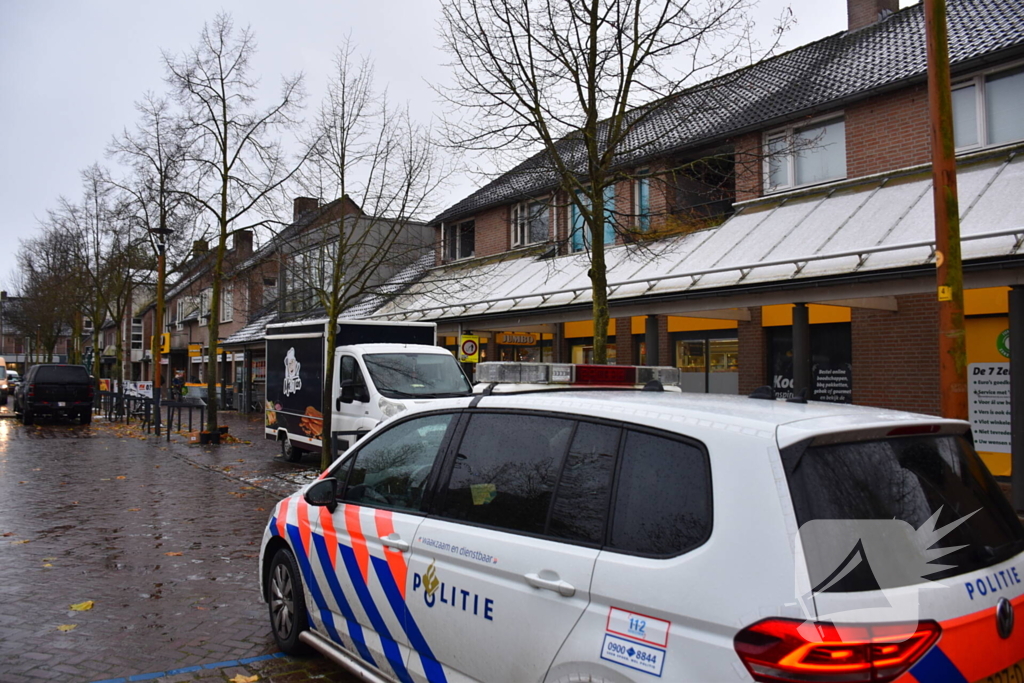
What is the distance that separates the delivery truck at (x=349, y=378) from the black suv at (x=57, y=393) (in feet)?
44.3

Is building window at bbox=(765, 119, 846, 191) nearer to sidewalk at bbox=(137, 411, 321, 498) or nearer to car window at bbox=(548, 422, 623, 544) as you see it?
sidewalk at bbox=(137, 411, 321, 498)

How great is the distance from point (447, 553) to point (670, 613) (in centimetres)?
124

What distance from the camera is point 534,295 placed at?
1677 centimetres

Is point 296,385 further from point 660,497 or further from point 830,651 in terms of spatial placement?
point 830,651

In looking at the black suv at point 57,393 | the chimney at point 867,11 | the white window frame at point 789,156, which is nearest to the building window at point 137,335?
the black suv at point 57,393

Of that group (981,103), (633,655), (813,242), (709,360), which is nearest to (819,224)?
(813,242)

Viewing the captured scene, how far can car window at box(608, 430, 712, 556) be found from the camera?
265cm

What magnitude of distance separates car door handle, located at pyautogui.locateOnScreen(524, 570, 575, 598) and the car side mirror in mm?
1822

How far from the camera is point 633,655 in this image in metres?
2.59

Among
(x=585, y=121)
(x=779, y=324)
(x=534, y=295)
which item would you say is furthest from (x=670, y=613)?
(x=534, y=295)

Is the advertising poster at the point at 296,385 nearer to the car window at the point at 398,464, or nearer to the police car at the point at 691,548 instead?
the car window at the point at 398,464

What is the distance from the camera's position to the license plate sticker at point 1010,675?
8.23ft

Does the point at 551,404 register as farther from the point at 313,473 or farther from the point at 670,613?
the point at 313,473

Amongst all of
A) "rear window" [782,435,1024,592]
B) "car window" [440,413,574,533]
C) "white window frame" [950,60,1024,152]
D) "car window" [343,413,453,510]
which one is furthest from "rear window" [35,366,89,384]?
"rear window" [782,435,1024,592]
